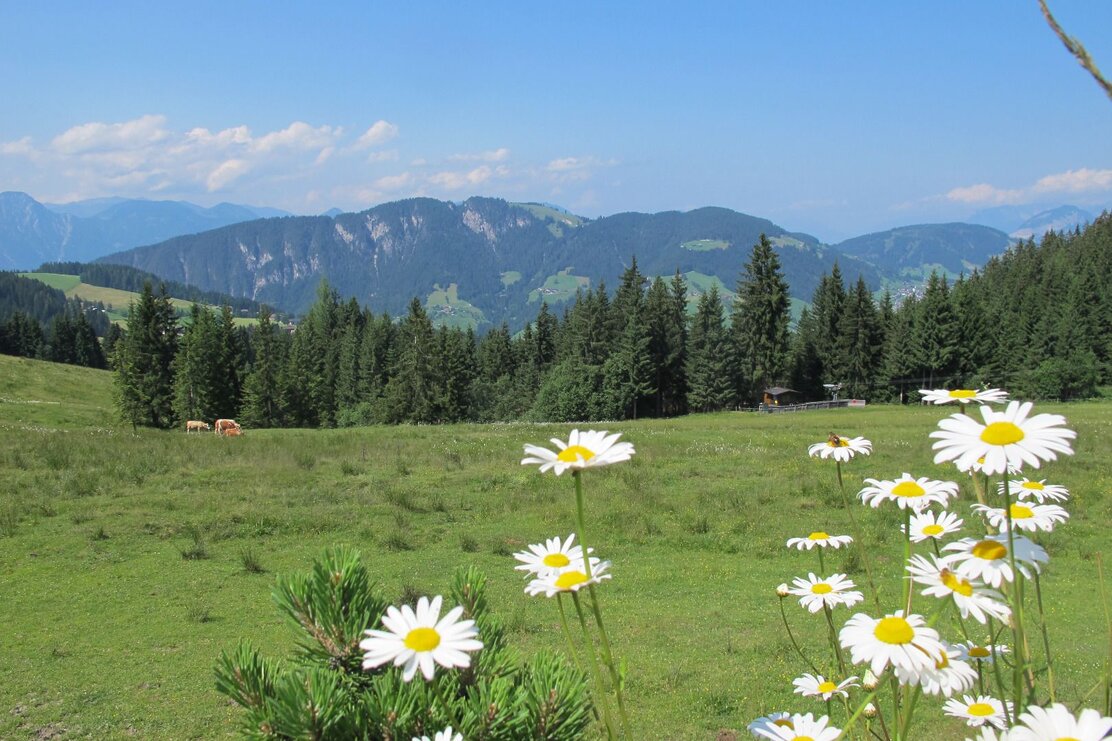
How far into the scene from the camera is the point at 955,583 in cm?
137

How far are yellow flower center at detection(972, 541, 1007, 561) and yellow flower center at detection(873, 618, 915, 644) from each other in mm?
206

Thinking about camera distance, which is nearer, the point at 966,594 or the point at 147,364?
the point at 966,594

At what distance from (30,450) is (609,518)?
579 inches

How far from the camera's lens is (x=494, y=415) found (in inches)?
2591

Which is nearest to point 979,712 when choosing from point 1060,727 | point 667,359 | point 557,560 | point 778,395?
point 1060,727

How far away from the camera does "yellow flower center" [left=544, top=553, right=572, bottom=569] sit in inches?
64.6

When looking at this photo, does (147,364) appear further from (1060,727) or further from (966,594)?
(1060,727)

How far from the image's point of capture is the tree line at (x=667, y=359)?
4922 cm

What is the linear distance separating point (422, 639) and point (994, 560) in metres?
1.10

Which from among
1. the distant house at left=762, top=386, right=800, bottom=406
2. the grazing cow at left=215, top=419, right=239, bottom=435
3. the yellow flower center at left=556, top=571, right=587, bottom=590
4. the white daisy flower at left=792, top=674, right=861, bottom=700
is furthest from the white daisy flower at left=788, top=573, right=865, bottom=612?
the distant house at left=762, top=386, right=800, bottom=406

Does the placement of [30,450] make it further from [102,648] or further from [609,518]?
[609,518]

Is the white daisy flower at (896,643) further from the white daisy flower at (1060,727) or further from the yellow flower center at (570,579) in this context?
the yellow flower center at (570,579)

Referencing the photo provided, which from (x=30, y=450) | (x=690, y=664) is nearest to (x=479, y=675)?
(x=690, y=664)

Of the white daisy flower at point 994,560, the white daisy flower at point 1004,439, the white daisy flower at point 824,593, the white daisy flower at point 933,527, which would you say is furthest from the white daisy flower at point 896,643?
the white daisy flower at point 824,593
